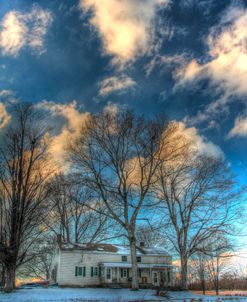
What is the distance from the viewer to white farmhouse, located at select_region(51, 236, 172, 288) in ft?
94.4

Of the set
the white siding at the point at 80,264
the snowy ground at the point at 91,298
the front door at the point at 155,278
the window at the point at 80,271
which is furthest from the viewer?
the front door at the point at 155,278

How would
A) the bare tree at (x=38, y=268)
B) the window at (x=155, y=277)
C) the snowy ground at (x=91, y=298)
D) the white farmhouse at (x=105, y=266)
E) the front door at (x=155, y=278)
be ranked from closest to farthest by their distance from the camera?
the snowy ground at (x=91, y=298), the white farmhouse at (x=105, y=266), the front door at (x=155, y=278), the window at (x=155, y=277), the bare tree at (x=38, y=268)

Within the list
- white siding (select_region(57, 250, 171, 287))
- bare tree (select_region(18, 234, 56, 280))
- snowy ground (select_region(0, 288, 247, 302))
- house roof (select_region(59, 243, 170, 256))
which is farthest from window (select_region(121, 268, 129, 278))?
bare tree (select_region(18, 234, 56, 280))

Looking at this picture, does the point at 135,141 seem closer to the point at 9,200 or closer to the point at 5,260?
the point at 9,200

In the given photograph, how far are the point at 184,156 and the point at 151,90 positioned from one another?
20.8 feet

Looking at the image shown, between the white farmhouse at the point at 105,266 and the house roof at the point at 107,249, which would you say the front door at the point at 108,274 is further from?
the house roof at the point at 107,249

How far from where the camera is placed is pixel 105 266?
29.8 meters

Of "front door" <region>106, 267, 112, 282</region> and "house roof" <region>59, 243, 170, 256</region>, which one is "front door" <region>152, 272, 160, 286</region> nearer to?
"house roof" <region>59, 243, 170, 256</region>

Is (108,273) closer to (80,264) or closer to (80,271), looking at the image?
(80,271)

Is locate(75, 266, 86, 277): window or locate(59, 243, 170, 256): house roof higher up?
locate(59, 243, 170, 256): house roof

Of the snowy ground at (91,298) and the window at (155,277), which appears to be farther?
the window at (155,277)

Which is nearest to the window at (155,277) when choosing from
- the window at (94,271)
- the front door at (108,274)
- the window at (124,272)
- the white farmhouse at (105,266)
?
the white farmhouse at (105,266)

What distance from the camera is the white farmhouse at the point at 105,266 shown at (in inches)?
1133

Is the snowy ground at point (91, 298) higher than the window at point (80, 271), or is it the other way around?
the window at point (80, 271)
